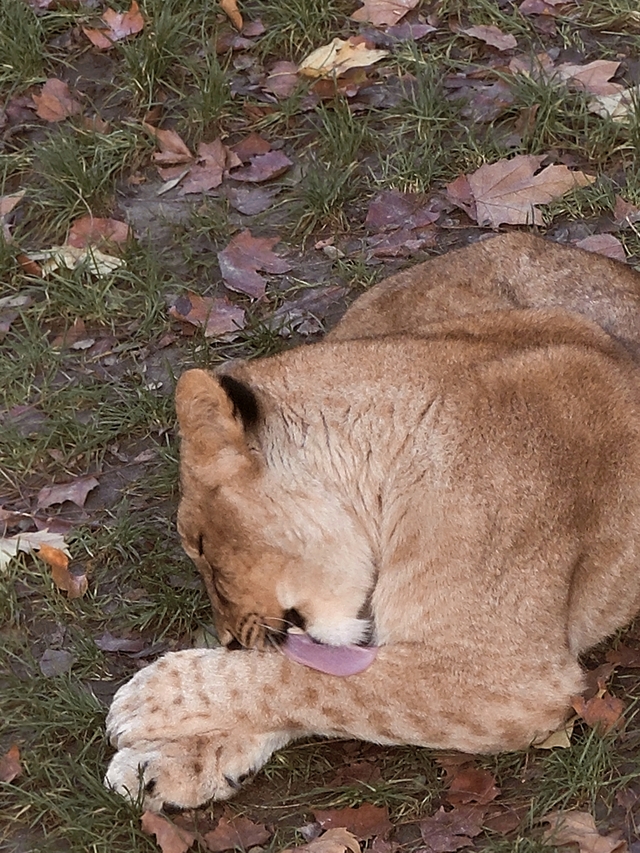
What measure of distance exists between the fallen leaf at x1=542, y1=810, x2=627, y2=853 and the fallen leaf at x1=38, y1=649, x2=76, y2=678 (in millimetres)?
1509

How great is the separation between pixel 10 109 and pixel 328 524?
3631mm

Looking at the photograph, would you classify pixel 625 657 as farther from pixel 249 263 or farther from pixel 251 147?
pixel 251 147

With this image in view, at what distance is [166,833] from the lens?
3.56 m

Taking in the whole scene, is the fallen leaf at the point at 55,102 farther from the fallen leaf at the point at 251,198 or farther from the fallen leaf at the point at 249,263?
the fallen leaf at the point at 249,263

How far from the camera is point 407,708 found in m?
3.53

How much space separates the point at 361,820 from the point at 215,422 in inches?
42.9

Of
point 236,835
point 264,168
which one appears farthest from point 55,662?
point 264,168

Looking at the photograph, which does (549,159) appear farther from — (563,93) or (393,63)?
(393,63)

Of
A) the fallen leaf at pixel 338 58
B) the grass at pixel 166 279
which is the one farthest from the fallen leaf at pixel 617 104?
the fallen leaf at pixel 338 58

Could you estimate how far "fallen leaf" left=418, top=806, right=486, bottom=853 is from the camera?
3449mm

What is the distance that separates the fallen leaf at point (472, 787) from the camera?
3562 millimetres

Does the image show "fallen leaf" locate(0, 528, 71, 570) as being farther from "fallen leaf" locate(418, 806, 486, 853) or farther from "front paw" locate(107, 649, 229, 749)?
"fallen leaf" locate(418, 806, 486, 853)

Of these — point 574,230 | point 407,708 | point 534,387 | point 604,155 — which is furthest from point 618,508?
point 604,155

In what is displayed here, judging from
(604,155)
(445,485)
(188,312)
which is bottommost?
(188,312)
